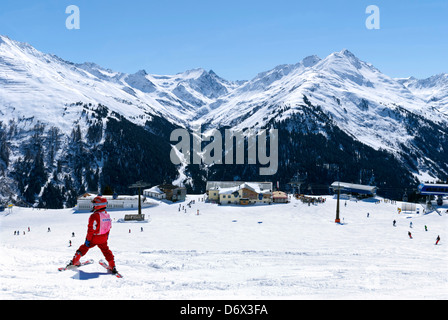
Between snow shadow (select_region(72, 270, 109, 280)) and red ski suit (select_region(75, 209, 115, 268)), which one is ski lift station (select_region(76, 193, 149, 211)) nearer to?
snow shadow (select_region(72, 270, 109, 280))

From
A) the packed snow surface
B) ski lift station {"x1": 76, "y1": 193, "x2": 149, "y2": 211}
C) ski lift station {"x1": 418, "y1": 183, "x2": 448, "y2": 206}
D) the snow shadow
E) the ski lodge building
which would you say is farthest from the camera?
the ski lodge building

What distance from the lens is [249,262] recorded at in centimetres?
→ 2189

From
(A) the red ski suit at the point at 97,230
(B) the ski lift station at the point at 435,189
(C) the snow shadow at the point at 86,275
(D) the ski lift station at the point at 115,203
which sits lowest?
(D) the ski lift station at the point at 115,203

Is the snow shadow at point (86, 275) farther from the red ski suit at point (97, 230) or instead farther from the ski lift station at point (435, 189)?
the ski lift station at point (435, 189)

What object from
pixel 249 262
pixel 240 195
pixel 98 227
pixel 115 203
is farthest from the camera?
pixel 240 195

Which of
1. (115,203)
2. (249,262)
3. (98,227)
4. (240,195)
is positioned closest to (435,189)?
(240,195)

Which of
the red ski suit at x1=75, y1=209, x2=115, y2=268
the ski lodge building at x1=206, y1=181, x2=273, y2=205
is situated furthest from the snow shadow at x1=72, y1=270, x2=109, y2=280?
the ski lodge building at x1=206, y1=181, x2=273, y2=205

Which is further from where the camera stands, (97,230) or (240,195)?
(240,195)

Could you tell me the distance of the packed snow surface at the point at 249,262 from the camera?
1297 centimetres

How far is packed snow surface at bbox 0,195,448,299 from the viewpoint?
12969mm

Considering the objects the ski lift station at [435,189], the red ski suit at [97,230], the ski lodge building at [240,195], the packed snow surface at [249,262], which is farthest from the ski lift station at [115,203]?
the ski lift station at [435,189]

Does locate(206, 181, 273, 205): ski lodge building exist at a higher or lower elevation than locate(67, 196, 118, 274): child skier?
lower

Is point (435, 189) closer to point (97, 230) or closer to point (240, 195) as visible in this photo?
point (240, 195)
